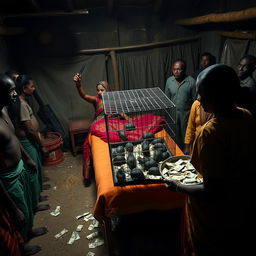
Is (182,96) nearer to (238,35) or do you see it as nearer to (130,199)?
(238,35)

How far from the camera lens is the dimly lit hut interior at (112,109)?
2.43 meters

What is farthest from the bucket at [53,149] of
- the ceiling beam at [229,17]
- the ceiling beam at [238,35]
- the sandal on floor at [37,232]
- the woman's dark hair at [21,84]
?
the ceiling beam at [238,35]

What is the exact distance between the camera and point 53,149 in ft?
15.6

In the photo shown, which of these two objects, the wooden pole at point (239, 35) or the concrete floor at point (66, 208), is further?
the wooden pole at point (239, 35)

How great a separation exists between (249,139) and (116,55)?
475 centimetres

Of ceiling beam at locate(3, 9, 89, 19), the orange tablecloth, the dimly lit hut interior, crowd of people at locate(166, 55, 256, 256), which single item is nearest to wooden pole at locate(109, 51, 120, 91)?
the dimly lit hut interior

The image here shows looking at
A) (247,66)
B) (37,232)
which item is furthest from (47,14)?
(37,232)

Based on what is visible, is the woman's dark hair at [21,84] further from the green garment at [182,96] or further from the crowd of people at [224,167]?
the crowd of people at [224,167]

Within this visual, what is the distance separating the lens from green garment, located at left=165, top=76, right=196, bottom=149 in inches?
168

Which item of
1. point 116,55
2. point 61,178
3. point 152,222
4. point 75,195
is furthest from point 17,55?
point 152,222

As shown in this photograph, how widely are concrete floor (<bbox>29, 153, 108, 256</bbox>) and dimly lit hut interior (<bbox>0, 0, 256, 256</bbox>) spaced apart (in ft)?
0.06

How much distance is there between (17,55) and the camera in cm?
528

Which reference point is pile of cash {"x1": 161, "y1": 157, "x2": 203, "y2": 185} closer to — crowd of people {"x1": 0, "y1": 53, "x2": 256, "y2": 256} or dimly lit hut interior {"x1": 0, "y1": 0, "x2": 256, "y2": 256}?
dimly lit hut interior {"x1": 0, "y1": 0, "x2": 256, "y2": 256}

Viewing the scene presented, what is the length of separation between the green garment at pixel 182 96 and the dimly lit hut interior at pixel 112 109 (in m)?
0.02
